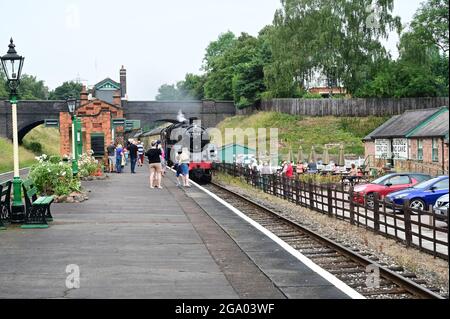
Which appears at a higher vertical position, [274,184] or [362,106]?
[362,106]

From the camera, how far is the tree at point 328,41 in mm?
39750

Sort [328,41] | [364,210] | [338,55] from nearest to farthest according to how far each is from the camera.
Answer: [364,210], [328,41], [338,55]

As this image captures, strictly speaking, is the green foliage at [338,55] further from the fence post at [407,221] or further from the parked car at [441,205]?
the parked car at [441,205]

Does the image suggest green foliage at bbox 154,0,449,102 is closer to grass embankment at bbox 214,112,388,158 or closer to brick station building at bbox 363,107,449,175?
brick station building at bbox 363,107,449,175

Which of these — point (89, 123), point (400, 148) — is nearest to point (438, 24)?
point (400, 148)

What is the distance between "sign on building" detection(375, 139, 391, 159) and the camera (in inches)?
1351

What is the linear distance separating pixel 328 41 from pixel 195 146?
10.5m

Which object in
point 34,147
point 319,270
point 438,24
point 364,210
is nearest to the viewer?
point 438,24

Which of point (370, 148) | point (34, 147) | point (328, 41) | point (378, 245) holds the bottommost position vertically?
point (378, 245)

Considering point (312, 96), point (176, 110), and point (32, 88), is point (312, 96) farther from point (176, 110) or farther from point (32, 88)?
point (32, 88)

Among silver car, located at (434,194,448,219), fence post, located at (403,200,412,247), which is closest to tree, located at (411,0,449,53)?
fence post, located at (403,200,412,247)

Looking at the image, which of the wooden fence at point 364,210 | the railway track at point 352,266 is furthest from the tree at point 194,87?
the railway track at point 352,266

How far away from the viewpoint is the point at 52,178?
21.4 metres

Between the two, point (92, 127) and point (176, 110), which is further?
point (176, 110)
